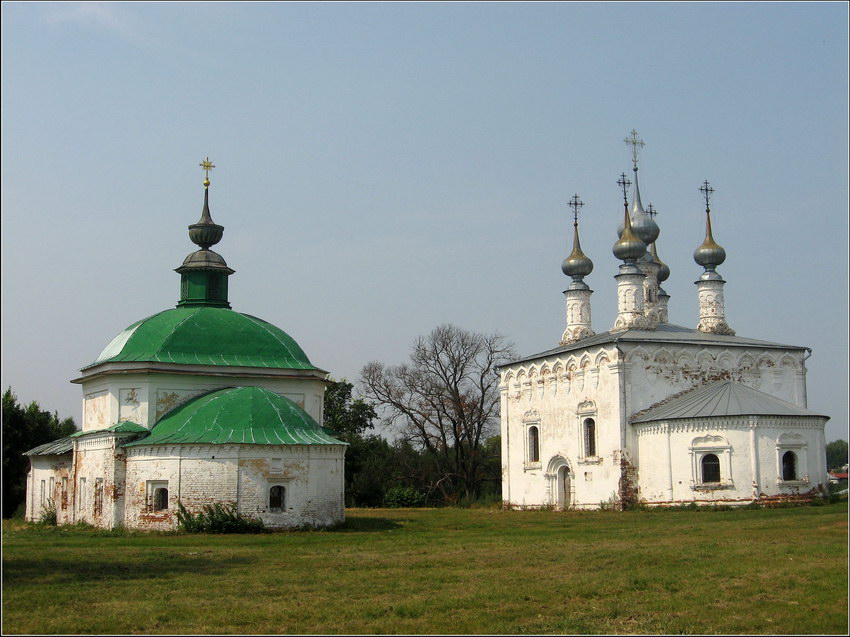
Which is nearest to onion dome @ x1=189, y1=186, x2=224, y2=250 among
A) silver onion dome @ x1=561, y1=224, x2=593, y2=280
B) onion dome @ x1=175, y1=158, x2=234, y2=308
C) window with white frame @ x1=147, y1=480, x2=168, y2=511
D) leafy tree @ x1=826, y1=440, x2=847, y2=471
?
onion dome @ x1=175, y1=158, x2=234, y2=308

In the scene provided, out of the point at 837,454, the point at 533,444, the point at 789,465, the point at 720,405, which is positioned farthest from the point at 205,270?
the point at 837,454

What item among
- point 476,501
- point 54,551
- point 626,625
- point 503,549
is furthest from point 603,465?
point 626,625

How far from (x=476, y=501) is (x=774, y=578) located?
32.1 meters

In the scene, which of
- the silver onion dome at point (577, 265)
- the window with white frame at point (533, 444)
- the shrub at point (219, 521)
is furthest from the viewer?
the silver onion dome at point (577, 265)

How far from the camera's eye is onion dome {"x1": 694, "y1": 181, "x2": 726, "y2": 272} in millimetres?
37844

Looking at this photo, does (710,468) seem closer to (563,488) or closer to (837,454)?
(563,488)

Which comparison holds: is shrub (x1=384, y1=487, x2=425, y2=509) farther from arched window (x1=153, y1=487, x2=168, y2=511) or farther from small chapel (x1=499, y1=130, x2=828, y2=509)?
arched window (x1=153, y1=487, x2=168, y2=511)

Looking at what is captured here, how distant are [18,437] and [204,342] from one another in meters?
16.3

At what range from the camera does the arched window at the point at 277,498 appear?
79.0 ft

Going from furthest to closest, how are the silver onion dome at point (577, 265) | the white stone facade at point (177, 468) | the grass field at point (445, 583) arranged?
1. the silver onion dome at point (577, 265)
2. the white stone facade at point (177, 468)
3. the grass field at point (445, 583)

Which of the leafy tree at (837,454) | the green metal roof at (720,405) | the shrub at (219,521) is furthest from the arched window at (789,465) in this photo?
the leafy tree at (837,454)

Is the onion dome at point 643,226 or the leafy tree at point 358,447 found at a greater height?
the onion dome at point 643,226

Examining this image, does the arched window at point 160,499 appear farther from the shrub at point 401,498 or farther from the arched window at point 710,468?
the shrub at point 401,498

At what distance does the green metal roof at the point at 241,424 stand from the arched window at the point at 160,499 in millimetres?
1226
